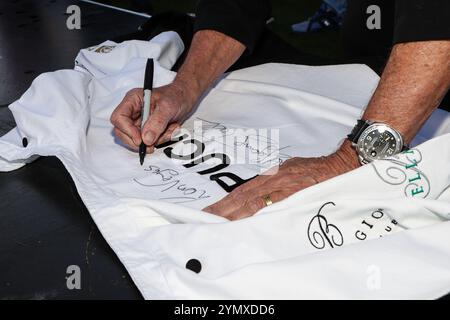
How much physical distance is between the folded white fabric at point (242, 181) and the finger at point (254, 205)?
2cm

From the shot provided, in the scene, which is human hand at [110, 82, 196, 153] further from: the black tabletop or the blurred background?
the blurred background

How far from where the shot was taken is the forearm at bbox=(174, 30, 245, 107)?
112 centimetres

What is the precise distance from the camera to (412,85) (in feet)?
2.42

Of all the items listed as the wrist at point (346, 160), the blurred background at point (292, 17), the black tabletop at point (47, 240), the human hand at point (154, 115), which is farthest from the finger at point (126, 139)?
the blurred background at point (292, 17)

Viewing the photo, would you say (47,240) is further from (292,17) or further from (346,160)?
(292,17)

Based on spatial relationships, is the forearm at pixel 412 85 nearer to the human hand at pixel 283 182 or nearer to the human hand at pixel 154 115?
the human hand at pixel 283 182

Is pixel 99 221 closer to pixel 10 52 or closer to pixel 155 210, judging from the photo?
pixel 155 210

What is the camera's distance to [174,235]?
699 millimetres
